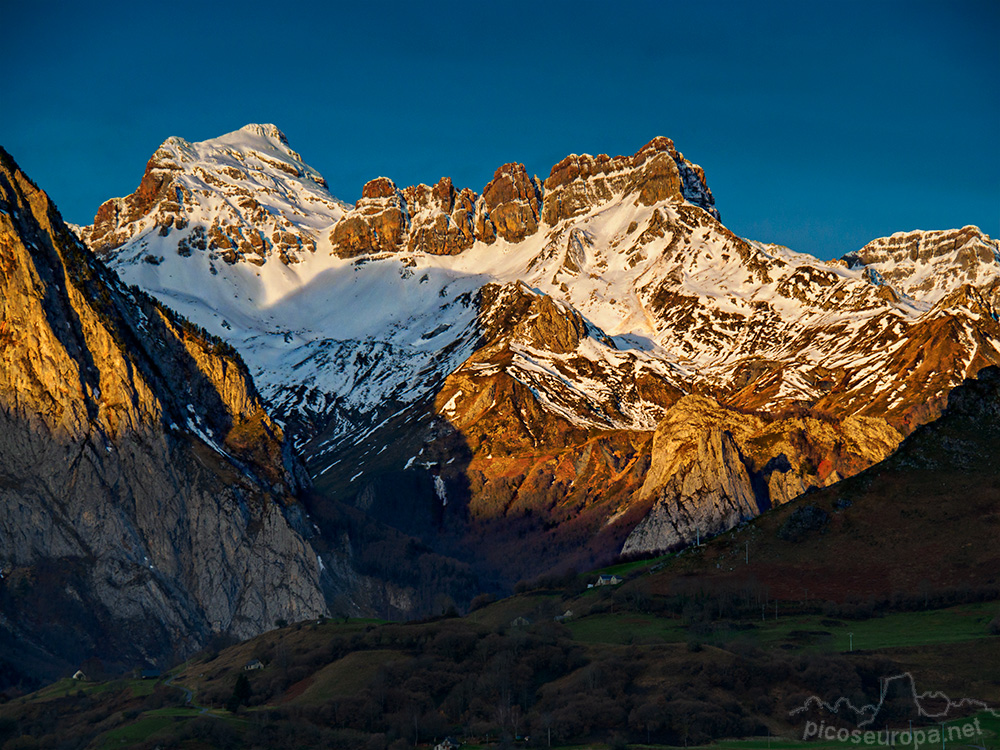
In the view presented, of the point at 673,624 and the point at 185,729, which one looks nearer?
the point at 185,729

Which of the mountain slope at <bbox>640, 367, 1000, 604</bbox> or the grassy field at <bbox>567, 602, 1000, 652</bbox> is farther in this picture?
the mountain slope at <bbox>640, 367, 1000, 604</bbox>

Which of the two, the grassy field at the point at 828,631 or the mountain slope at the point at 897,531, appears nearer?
the grassy field at the point at 828,631

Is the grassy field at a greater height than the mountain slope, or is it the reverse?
the mountain slope

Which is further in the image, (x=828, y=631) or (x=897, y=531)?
(x=897, y=531)

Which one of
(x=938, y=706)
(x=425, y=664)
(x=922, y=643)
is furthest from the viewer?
(x=425, y=664)

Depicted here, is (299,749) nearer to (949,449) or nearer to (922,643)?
(922,643)

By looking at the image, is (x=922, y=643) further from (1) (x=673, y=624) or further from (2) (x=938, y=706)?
(1) (x=673, y=624)

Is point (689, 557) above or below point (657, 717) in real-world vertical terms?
above

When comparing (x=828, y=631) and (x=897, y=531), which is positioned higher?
(x=897, y=531)

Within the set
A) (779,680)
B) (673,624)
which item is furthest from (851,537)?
(779,680)

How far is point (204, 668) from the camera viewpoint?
532 ft

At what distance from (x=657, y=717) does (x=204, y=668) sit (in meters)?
72.7

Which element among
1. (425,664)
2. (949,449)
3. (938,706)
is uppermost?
(949,449)

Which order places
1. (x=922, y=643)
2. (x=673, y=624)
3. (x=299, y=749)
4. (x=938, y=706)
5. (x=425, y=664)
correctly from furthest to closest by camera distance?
(x=673, y=624)
(x=425, y=664)
(x=922, y=643)
(x=299, y=749)
(x=938, y=706)
